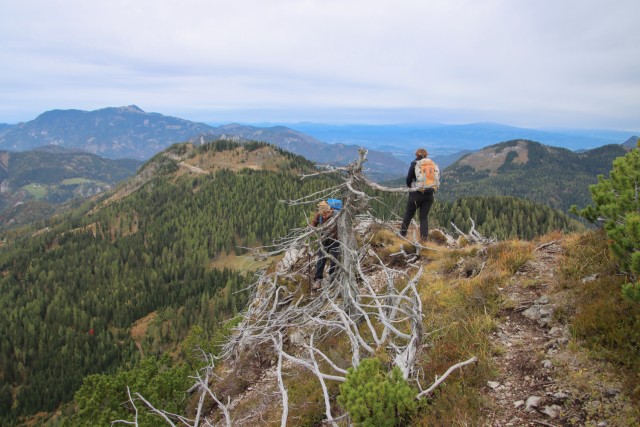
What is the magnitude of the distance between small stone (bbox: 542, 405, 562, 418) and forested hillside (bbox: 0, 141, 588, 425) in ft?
157

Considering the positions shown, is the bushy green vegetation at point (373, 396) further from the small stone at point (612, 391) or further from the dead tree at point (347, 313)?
the small stone at point (612, 391)

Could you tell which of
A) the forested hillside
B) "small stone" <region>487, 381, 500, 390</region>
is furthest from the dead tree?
the forested hillside

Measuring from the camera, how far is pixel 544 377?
18.1 ft

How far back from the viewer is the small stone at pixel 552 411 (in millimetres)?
4770

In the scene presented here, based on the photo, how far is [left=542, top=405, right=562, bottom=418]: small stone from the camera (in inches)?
188

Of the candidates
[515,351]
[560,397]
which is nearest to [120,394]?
[515,351]

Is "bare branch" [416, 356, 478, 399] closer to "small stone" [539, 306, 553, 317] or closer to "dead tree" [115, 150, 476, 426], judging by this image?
"dead tree" [115, 150, 476, 426]

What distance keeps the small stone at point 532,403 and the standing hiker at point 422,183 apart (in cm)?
744

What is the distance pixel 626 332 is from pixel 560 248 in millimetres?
5359

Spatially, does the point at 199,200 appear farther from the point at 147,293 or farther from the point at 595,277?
the point at 595,277

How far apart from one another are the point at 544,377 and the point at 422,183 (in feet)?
24.5

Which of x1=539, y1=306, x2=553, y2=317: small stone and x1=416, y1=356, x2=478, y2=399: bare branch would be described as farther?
x1=539, y1=306, x2=553, y2=317: small stone

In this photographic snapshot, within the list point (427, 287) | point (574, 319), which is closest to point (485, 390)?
point (574, 319)

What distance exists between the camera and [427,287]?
10.4 m
